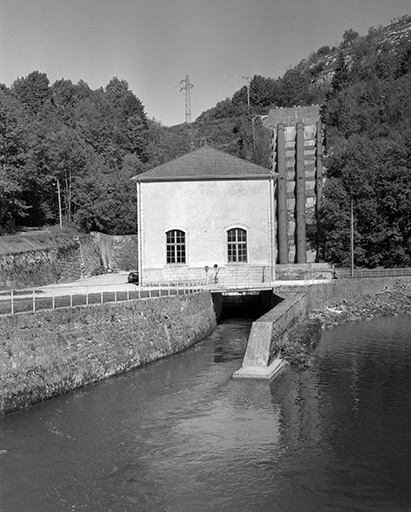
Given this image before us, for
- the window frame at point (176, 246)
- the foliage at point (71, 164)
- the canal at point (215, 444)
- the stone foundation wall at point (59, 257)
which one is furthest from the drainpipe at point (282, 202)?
the canal at point (215, 444)

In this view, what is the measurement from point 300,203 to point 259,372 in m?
35.0

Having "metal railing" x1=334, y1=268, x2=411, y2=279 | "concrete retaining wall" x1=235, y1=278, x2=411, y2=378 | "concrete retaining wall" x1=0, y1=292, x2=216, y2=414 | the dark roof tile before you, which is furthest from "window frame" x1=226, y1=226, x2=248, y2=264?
"concrete retaining wall" x1=0, y1=292, x2=216, y2=414

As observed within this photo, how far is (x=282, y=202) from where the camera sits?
50.7m

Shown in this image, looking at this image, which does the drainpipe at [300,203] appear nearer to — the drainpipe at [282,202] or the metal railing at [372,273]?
the drainpipe at [282,202]

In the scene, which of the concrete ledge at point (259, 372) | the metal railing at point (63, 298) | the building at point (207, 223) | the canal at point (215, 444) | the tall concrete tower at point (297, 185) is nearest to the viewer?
the canal at point (215, 444)

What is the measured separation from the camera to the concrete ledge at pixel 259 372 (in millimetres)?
17750

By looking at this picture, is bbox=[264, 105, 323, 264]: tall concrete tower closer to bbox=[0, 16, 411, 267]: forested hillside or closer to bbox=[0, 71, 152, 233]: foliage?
bbox=[0, 16, 411, 267]: forested hillside

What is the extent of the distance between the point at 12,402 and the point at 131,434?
10.7ft

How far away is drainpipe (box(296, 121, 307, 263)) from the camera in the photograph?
4994 cm

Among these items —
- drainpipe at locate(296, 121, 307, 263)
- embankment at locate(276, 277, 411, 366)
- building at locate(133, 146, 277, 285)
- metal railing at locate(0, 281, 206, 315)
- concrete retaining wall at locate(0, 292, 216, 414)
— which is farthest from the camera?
drainpipe at locate(296, 121, 307, 263)

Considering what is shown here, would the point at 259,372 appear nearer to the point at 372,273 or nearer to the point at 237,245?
the point at 237,245

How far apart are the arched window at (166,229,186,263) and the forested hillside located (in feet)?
36.1

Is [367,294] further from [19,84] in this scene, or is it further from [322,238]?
[19,84]

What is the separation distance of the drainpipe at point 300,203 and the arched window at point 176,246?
19.2 m
